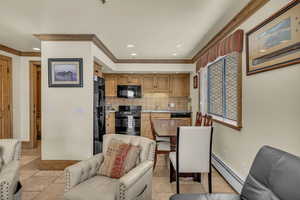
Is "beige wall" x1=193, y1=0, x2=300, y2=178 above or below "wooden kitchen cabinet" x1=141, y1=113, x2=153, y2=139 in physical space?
above

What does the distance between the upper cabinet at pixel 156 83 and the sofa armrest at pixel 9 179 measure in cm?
459

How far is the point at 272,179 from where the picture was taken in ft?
3.93

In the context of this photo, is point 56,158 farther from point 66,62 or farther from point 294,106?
point 294,106

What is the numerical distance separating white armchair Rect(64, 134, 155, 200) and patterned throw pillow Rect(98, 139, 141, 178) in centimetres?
7

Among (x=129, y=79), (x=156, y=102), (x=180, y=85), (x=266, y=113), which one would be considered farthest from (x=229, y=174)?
(x=129, y=79)

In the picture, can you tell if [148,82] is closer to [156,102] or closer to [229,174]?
[156,102]

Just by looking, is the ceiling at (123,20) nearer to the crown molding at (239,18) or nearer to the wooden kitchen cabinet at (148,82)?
the crown molding at (239,18)

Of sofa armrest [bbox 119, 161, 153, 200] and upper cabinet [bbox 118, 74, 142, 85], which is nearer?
sofa armrest [bbox 119, 161, 153, 200]

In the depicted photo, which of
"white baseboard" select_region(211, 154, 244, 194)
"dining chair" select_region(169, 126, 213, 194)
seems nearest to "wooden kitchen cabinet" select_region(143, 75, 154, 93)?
"white baseboard" select_region(211, 154, 244, 194)

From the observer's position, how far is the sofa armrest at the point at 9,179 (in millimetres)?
1631

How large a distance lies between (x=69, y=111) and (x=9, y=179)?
1.69 metres

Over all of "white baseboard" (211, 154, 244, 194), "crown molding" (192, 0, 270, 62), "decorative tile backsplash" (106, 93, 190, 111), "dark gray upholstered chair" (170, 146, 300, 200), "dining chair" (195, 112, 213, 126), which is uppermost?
"crown molding" (192, 0, 270, 62)

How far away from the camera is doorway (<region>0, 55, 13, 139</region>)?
4203 millimetres

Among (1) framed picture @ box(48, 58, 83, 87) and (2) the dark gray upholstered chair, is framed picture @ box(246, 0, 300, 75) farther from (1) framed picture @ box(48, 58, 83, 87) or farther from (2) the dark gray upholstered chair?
(1) framed picture @ box(48, 58, 83, 87)
